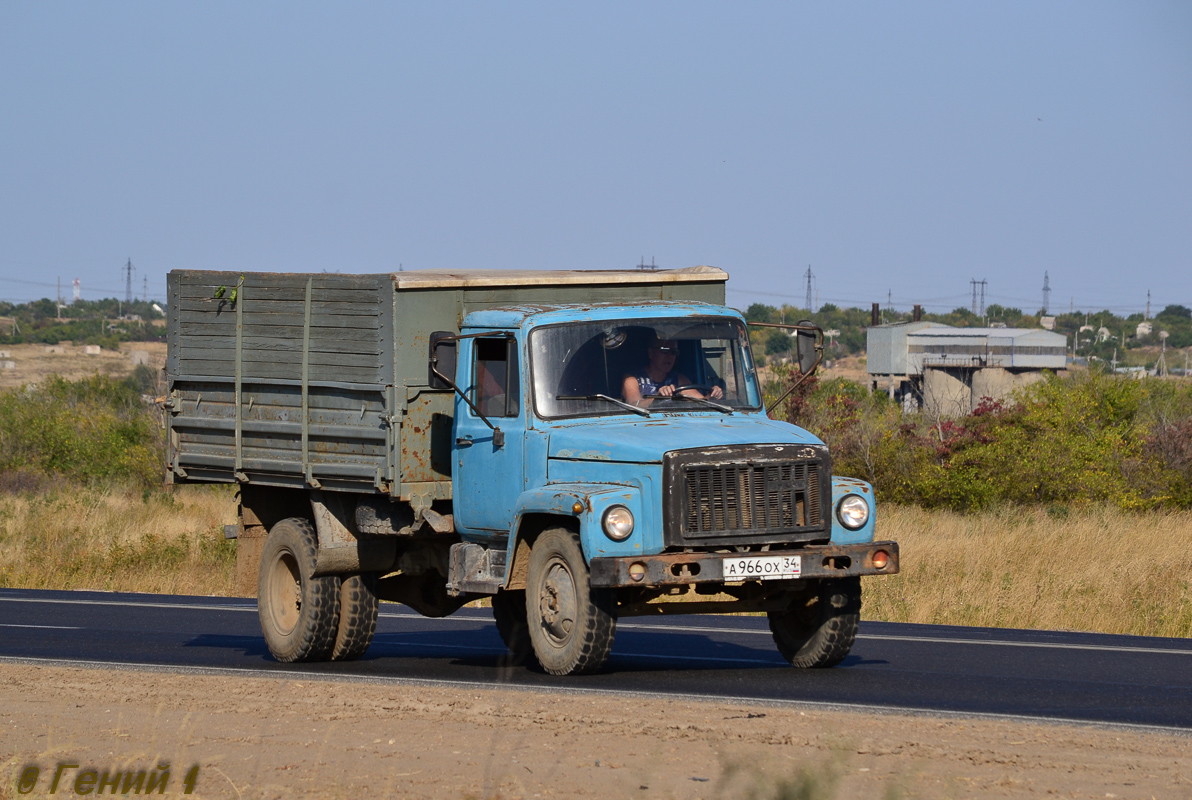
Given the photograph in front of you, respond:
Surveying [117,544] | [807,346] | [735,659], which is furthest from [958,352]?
[807,346]

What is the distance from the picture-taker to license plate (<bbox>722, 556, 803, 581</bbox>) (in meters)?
9.48

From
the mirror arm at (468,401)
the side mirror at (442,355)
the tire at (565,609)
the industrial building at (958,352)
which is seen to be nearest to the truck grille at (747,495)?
the tire at (565,609)

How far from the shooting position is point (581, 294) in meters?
11.6

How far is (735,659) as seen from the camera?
12.1 m

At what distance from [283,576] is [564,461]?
12.2ft

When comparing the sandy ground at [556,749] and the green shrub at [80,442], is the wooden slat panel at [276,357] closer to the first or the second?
the sandy ground at [556,749]

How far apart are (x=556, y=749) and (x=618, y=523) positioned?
2.12 meters

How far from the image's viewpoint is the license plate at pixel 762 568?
31.1 ft

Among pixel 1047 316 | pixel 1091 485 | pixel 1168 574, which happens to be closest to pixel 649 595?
pixel 1168 574

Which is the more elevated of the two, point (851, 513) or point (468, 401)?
point (468, 401)

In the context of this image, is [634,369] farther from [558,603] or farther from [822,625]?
[822,625]

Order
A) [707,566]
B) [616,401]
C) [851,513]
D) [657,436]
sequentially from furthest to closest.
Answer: [616,401]
[851,513]
[657,436]
[707,566]

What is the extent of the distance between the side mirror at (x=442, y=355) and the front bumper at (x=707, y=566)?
1.92 m

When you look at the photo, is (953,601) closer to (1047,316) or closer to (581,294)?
(581,294)
